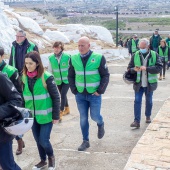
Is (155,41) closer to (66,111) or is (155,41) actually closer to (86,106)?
(66,111)

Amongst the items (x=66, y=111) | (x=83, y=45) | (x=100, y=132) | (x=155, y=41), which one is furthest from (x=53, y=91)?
(x=155, y=41)

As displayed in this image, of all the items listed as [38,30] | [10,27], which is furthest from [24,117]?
[38,30]

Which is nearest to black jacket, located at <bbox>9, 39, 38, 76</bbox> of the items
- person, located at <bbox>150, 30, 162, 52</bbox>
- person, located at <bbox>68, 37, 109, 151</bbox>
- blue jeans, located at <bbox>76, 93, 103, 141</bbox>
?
person, located at <bbox>68, 37, 109, 151</bbox>

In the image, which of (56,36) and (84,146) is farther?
(56,36)

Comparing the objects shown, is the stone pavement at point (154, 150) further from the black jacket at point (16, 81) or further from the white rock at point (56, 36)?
the white rock at point (56, 36)

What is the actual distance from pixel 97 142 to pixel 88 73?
4.23 feet

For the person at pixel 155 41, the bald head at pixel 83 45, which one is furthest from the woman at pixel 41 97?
the person at pixel 155 41

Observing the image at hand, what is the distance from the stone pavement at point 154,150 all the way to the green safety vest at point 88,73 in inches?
44.0

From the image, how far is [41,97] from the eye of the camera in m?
5.18

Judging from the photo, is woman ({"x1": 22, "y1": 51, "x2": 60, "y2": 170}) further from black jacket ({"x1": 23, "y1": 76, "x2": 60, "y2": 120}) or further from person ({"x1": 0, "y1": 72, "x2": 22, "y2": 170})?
person ({"x1": 0, "y1": 72, "x2": 22, "y2": 170})

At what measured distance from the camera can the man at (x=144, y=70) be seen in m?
7.27

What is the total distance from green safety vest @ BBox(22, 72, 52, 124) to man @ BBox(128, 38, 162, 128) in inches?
101

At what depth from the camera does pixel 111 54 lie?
65.0 feet

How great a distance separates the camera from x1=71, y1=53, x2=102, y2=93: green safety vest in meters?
6.07
